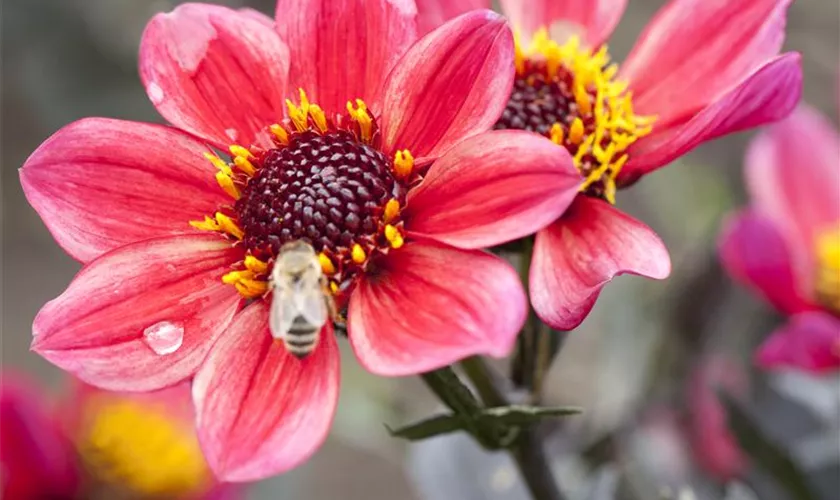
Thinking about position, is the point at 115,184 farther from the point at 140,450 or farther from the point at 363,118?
the point at 140,450

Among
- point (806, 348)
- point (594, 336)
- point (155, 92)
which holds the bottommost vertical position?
point (594, 336)

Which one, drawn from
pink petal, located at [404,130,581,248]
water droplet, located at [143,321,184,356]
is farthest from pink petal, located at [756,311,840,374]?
water droplet, located at [143,321,184,356]

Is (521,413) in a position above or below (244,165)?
below

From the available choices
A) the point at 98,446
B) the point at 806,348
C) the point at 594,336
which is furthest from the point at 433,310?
the point at 594,336

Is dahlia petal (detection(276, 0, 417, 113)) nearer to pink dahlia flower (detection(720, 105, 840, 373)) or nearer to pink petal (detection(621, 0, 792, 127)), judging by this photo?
pink petal (detection(621, 0, 792, 127))

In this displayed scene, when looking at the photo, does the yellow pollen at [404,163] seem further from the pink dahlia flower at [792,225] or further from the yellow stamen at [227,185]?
the pink dahlia flower at [792,225]
